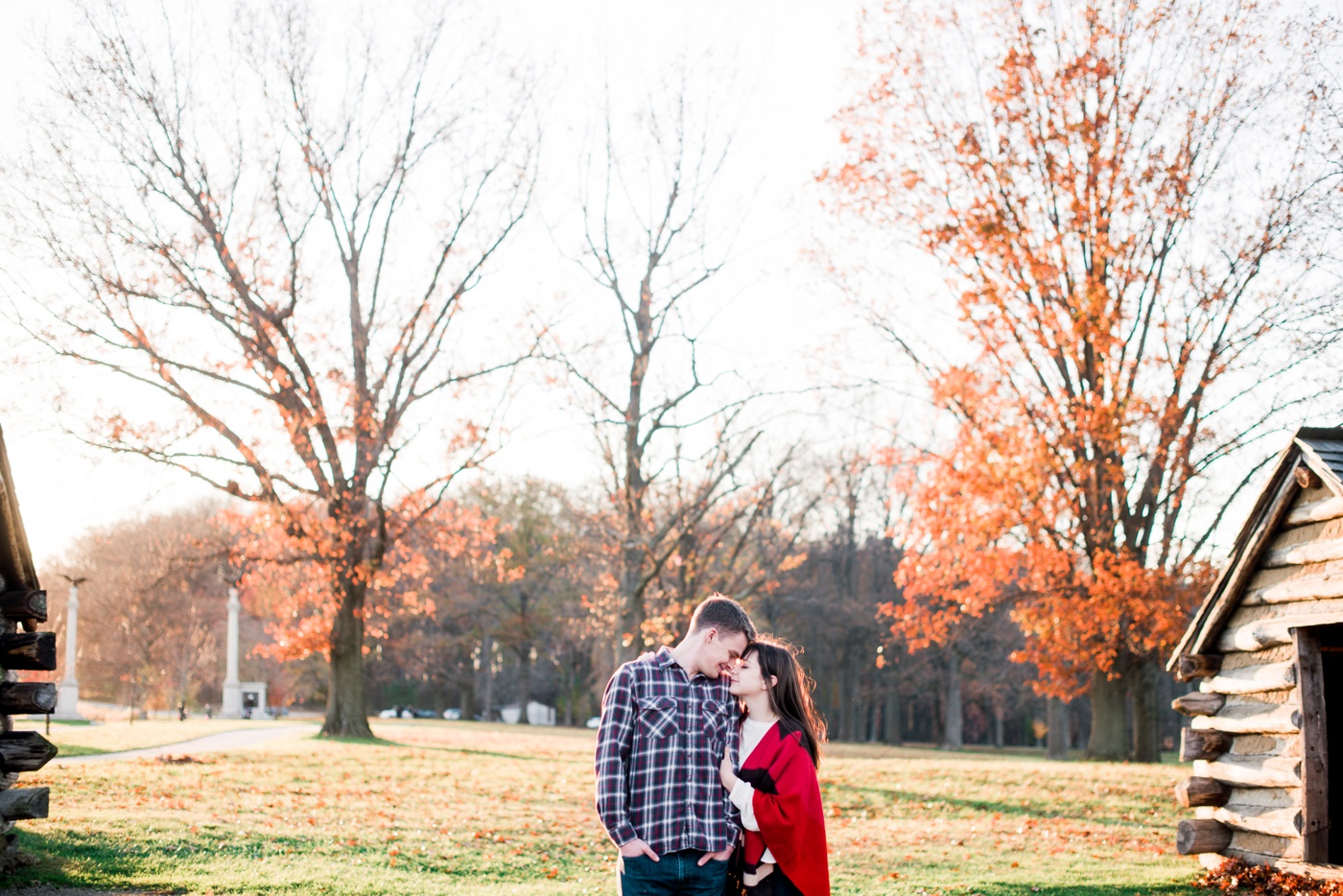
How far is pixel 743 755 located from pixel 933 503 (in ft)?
53.4

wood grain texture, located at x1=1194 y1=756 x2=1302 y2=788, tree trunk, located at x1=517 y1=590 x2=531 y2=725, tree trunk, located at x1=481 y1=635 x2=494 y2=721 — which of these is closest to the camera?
wood grain texture, located at x1=1194 y1=756 x2=1302 y2=788

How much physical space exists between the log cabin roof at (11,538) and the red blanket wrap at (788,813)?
7.28m

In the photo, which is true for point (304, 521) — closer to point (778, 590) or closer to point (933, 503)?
point (933, 503)

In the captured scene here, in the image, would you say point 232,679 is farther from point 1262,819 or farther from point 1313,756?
point 1313,756

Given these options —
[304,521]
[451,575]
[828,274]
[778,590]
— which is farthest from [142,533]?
[828,274]

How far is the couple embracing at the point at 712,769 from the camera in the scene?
486cm

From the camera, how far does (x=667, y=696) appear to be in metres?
4.97

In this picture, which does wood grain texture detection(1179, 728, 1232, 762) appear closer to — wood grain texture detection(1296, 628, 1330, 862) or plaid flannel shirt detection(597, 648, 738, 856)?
wood grain texture detection(1296, 628, 1330, 862)

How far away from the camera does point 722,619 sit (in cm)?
504

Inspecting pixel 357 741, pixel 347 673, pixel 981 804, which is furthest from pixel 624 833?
pixel 347 673

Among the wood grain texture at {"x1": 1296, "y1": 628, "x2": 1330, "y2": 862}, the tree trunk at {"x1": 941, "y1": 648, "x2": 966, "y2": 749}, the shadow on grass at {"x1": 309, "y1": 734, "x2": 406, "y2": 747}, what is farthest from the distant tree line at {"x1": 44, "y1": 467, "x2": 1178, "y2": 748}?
the wood grain texture at {"x1": 1296, "y1": 628, "x2": 1330, "y2": 862}

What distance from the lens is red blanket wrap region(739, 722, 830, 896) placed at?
507 cm

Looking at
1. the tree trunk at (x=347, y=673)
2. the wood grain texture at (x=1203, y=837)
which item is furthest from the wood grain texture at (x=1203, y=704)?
the tree trunk at (x=347, y=673)

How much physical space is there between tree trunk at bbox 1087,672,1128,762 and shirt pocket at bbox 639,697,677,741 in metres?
19.9
